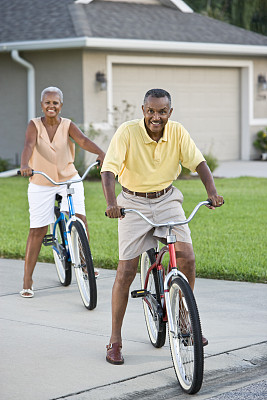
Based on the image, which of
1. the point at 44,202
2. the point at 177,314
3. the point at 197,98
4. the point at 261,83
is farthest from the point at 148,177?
the point at 261,83

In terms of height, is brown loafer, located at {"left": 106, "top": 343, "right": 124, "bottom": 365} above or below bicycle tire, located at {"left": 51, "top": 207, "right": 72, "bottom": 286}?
below

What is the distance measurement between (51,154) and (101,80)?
38.0ft

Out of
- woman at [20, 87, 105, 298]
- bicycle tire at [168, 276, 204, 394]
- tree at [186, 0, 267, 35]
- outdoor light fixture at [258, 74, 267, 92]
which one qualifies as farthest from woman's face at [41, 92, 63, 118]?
tree at [186, 0, 267, 35]

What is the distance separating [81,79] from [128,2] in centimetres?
415

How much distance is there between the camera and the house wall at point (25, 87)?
1877 centimetres

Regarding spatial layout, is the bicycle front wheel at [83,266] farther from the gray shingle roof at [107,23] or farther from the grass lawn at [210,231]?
the gray shingle roof at [107,23]

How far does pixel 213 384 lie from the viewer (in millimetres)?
5055

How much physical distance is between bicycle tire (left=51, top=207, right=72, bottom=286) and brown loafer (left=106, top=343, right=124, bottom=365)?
215 cm

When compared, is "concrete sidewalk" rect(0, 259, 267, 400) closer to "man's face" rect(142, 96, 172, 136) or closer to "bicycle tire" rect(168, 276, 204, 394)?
"bicycle tire" rect(168, 276, 204, 394)

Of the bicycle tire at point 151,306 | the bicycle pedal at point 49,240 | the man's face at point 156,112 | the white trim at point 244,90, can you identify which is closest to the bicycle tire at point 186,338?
the bicycle tire at point 151,306

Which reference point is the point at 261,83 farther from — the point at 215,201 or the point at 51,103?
the point at 215,201

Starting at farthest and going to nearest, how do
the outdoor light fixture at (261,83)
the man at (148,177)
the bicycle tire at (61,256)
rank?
the outdoor light fixture at (261,83) < the bicycle tire at (61,256) < the man at (148,177)

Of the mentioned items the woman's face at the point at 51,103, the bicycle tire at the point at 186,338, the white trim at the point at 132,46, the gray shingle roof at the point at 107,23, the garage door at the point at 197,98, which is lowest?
the bicycle tire at the point at 186,338

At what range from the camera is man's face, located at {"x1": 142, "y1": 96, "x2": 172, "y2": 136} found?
519cm
